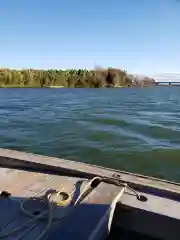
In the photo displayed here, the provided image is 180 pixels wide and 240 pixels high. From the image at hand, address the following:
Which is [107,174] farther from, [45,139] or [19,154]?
[45,139]

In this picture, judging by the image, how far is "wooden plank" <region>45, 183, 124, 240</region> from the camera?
2442 millimetres

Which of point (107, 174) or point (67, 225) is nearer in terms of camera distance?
point (67, 225)

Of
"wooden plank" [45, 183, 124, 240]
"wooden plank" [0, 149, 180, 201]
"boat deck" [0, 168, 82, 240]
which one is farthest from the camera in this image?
"wooden plank" [0, 149, 180, 201]

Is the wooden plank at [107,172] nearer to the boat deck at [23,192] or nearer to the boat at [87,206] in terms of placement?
the boat at [87,206]

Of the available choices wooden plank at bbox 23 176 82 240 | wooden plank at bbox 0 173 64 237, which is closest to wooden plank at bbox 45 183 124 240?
wooden plank at bbox 23 176 82 240

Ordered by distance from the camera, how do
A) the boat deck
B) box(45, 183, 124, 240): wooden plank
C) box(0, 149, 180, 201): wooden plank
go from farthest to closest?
box(0, 149, 180, 201): wooden plank, the boat deck, box(45, 183, 124, 240): wooden plank

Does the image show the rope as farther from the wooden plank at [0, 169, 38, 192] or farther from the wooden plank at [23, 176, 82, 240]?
the wooden plank at [0, 169, 38, 192]

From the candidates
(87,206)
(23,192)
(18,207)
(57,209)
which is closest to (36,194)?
(23,192)

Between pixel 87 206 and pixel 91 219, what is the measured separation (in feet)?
0.66

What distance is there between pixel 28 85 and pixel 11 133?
86.3 metres

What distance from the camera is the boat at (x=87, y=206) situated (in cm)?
254

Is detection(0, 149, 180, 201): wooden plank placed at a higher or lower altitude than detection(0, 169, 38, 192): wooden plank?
higher

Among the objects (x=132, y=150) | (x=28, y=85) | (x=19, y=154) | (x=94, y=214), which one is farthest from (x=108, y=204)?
(x=28, y=85)

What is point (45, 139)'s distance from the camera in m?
10.7
